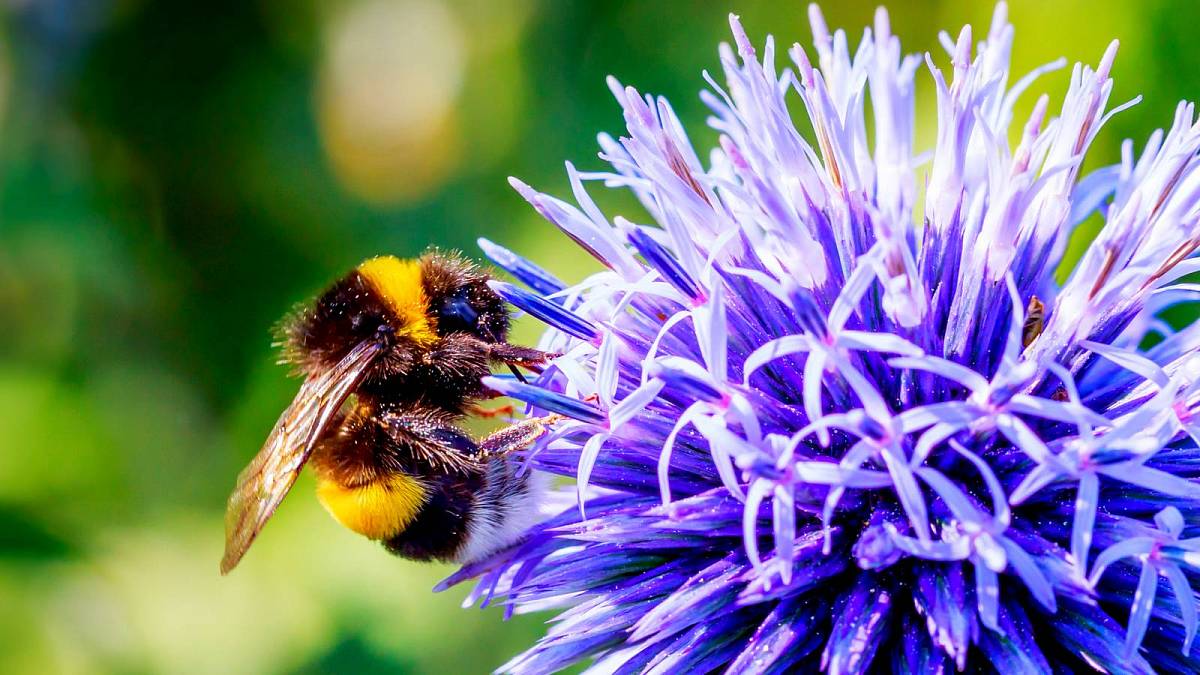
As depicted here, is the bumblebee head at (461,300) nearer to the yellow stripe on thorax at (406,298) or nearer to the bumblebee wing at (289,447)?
the yellow stripe on thorax at (406,298)

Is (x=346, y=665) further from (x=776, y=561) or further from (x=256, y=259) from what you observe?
(x=776, y=561)

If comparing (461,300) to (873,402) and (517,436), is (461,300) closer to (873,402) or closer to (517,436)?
(517,436)

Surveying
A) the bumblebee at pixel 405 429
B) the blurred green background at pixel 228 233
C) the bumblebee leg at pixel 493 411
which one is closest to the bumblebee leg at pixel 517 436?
the bumblebee at pixel 405 429

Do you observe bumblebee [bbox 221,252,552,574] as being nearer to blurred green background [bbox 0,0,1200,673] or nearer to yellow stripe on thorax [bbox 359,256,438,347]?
yellow stripe on thorax [bbox 359,256,438,347]

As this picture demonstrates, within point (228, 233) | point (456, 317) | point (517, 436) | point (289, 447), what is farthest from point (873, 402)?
point (228, 233)

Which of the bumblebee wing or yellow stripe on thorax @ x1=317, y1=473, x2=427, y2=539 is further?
yellow stripe on thorax @ x1=317, y1=473, x2=427, y2=539

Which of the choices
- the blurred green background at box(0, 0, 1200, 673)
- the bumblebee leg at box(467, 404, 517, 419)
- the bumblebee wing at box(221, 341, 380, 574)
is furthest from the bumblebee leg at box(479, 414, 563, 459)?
the blurred green background at box(0, 0, 1200, 673)

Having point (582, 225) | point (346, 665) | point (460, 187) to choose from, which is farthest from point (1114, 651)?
point (460, 187)
